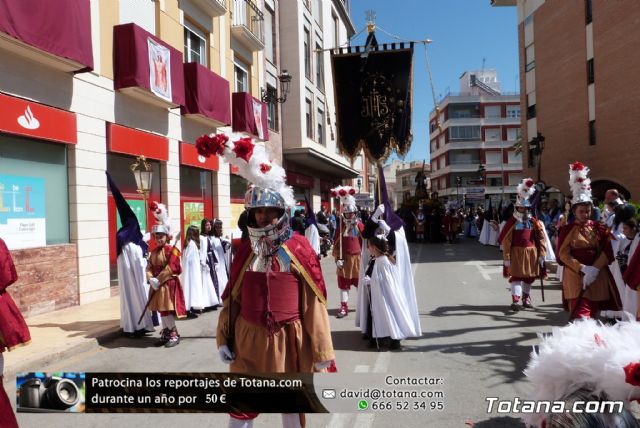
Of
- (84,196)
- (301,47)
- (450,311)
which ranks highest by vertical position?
(301,47)

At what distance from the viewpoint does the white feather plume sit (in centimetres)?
171

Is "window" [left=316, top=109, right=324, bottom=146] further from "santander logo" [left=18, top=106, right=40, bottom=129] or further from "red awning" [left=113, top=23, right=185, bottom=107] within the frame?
"santander logo" [left=18, top=106, right=40, bottom=129]

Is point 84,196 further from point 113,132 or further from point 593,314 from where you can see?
point 593,314

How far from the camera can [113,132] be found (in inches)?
412

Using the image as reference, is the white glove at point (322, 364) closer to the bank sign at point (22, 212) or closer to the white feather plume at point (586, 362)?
the white feather plume at point (586, 362)

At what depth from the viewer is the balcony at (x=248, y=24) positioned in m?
16.7

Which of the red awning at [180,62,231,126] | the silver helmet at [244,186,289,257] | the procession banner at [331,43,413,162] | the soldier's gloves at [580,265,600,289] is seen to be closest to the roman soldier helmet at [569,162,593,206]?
the soldier's gloves at [580,265,600,289]

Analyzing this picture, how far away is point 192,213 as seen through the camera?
563 inches

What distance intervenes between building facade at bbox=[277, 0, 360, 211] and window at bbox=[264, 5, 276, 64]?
2.49ft

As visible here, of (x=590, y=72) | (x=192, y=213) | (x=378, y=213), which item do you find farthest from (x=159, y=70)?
(x=590, y=72)

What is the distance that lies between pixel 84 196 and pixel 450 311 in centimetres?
793

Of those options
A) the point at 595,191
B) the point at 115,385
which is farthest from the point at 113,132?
the point at 595,191

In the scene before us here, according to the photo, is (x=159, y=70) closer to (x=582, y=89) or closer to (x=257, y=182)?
(x=257, y=182)

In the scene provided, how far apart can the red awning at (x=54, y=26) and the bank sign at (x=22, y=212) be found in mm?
2497
